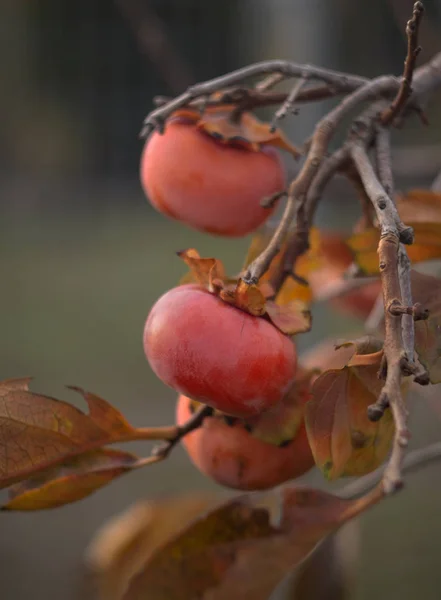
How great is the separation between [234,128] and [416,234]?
14 centimetres

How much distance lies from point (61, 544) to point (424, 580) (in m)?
0.94

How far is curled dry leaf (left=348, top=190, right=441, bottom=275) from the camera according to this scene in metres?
0.50

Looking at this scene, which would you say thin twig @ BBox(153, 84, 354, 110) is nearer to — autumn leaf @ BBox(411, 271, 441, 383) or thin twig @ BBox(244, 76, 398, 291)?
thin twig @ BBox(244, 76, 398, 291)

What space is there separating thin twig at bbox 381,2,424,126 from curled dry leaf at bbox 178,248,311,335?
0.41 ft

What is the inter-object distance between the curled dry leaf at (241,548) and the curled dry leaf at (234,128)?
22cm

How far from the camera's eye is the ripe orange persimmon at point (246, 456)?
451 mm

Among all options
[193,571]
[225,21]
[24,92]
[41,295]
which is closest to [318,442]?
[193,571]

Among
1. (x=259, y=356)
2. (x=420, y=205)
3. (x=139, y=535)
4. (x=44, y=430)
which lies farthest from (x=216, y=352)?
(x=139, y=535)

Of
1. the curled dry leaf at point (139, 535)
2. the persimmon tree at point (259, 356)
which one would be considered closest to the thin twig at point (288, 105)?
the persimmon tree at point (259, 356)

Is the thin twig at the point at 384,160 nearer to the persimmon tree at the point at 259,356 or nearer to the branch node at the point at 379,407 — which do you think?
the persimmon tree at the point at 259,356

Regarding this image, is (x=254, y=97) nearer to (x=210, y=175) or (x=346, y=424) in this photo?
(x=210, y=175)

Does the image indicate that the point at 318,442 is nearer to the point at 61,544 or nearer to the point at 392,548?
the point at 392,548

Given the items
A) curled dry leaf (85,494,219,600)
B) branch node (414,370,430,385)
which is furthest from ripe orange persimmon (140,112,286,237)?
curled dry leaf (85,494,219,600)

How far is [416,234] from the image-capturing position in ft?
1.67
